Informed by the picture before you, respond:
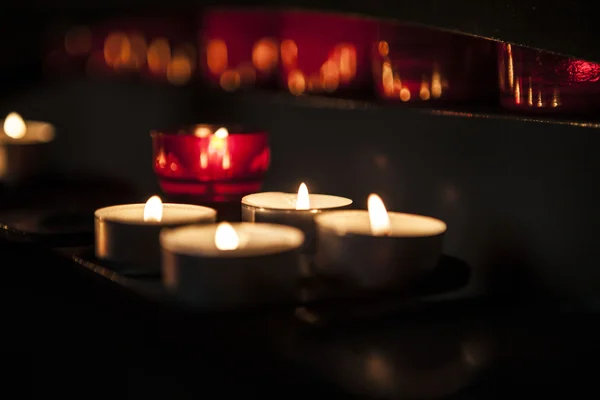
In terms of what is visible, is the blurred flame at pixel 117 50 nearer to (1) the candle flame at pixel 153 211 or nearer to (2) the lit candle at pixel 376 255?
(1) the candle flame at pixel 153 211

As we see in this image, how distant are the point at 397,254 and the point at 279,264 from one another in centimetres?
11

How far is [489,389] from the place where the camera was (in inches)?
23.2

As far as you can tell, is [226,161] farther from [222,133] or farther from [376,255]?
[376,255]

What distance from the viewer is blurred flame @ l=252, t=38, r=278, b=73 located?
1522mm

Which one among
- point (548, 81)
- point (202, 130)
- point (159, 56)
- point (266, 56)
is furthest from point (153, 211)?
point (159, 56)

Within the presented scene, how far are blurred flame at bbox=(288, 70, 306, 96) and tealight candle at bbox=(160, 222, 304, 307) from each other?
0.69 meters

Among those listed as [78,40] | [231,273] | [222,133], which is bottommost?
[231,273]

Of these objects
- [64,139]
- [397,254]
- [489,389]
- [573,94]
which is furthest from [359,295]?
[64,139]

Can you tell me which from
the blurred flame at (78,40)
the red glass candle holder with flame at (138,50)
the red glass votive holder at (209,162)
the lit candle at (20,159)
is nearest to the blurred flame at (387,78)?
the red glass votive holder at (209,162)

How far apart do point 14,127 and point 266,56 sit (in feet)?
1.51

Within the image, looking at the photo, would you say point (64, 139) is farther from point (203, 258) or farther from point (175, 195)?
point (203, 258)

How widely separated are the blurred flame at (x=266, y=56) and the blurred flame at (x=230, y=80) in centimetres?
5

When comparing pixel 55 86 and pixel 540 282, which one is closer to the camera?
pixel 540 282

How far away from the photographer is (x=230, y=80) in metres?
1.58
